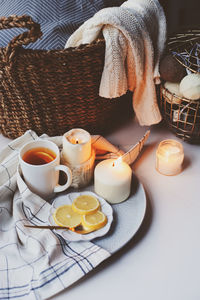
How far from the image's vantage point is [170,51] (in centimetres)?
78

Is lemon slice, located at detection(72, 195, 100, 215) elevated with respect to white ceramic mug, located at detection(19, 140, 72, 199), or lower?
lower

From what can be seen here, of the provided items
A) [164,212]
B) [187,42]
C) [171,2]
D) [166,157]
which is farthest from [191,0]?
[164,212]

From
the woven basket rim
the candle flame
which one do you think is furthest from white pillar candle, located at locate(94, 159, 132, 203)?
the woven basket rim

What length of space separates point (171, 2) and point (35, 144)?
29.7 inches

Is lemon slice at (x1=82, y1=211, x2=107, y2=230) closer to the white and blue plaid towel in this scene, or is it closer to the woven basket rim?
the white and blue plaid towel

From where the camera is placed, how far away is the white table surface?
A: 0.55 metres

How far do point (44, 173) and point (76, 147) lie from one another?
3.0 inches

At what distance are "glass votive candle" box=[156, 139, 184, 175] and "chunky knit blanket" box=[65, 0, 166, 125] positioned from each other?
0.08m

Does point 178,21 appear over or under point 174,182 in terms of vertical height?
over

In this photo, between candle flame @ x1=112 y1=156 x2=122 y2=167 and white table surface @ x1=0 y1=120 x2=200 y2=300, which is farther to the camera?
candle flame @ x1=112 y1=156 x2=122 y2=167

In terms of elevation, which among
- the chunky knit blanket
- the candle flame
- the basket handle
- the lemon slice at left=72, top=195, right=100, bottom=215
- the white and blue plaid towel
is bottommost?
the white and blue plaid towel

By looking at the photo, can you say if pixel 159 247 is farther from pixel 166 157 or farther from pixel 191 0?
pixel 191 0

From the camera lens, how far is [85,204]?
645mm

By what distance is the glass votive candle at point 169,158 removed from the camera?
742 mm
